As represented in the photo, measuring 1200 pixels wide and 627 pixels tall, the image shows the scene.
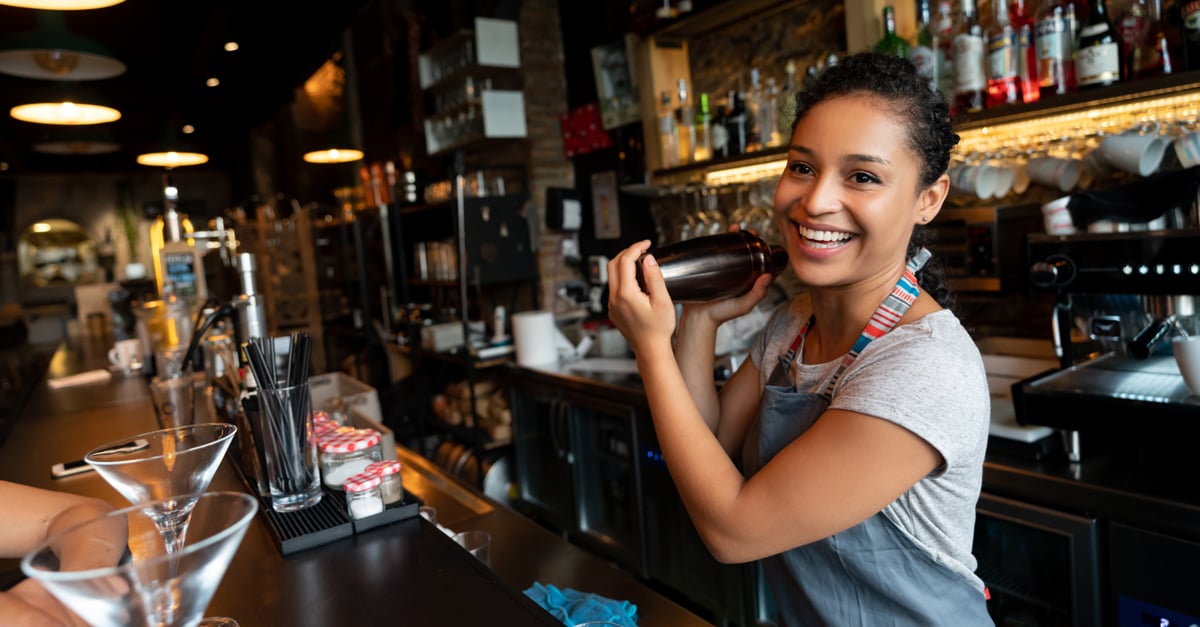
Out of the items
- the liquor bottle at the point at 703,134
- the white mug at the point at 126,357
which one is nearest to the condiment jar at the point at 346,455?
the liquor bottle at the point at 703,134

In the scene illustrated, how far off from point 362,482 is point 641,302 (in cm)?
56

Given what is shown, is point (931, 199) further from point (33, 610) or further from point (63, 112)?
point (63, 112)

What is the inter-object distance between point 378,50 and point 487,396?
11.7ft

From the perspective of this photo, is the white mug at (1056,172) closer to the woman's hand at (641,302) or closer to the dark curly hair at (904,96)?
the dark curly hair at (904,96)

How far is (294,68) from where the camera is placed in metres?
7.68

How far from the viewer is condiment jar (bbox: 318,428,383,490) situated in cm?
139

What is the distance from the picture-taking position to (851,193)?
1.08m

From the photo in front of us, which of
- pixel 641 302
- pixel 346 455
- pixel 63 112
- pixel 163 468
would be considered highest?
pixel 63 112

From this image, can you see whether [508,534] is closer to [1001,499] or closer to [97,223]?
[1001,499]

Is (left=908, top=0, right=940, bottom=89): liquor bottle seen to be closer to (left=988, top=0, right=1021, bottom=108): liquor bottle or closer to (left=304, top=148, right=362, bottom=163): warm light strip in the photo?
(left=988, top=0, right=1021, bottom=108): liquor bottle

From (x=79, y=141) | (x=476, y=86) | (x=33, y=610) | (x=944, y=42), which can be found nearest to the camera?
(x=33, y=610)

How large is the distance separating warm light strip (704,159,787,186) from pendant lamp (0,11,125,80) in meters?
2.78

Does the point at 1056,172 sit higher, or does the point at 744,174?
the point at 744,174

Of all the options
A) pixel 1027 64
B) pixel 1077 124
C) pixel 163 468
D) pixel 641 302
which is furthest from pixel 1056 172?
pixel 163 468
